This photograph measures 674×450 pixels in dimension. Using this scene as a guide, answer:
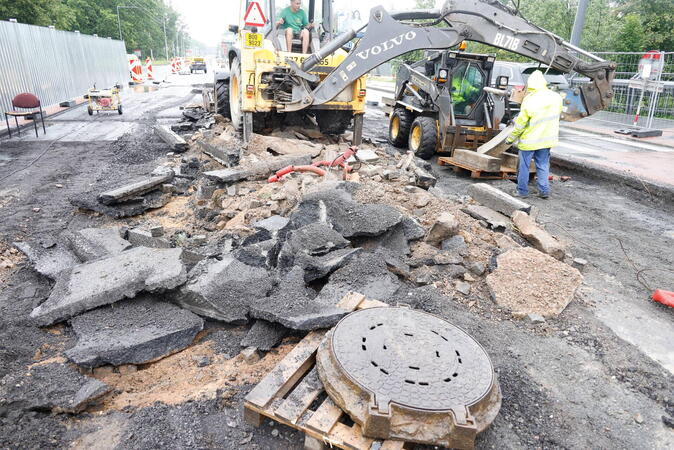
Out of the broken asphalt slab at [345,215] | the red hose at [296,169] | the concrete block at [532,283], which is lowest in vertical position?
the concrete block at [532,283]

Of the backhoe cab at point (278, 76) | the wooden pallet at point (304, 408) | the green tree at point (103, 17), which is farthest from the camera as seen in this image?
the green tree at point (103, 17)

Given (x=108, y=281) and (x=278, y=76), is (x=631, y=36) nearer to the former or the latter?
(x=278, y=76)

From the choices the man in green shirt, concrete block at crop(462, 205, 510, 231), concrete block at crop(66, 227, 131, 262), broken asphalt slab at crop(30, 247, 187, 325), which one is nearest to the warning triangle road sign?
the man in green shirt

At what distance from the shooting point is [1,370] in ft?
9.53

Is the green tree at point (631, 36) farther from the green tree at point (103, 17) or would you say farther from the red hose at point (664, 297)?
the green tree at point (103, 17)

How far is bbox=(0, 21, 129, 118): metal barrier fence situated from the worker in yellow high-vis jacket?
12.8 meters

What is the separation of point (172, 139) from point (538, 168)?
713 centimetres

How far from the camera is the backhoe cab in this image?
25.3 ft

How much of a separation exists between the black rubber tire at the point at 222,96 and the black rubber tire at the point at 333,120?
2.49m

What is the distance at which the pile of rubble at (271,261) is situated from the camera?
3.22 meters

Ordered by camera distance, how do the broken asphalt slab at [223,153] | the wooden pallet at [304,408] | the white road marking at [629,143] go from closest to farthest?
the wooden pallet at [304,408] < the broken asphalt slab at [223,153] < the white road marking at [629,143]

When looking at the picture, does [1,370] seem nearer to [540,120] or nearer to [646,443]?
[646,443]

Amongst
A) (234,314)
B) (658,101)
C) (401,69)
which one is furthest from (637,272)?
(658,101)

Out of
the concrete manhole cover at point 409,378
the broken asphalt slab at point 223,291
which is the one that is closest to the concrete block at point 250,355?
the broken asphalt slab at point 223,291
